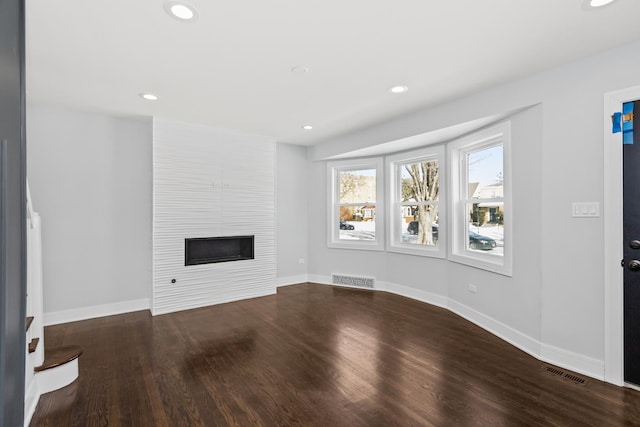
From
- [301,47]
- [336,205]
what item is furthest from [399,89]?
[336,205]

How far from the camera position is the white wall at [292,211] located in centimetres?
552

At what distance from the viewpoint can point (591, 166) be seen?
245 cm

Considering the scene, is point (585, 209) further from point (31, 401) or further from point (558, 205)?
point (31, 401)

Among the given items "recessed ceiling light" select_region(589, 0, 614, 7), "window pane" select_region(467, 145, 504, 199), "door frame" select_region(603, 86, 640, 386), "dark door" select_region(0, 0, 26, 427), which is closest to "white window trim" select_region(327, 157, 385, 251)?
"window pane" select_region(467, 145, 504, 199)

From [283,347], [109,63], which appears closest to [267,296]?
[283,347]

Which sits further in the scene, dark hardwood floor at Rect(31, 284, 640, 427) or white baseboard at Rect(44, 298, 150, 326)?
white baseboard at Rect(44, 298, 150, 326)

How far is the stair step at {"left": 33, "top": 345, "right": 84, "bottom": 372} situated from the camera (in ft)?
7.41

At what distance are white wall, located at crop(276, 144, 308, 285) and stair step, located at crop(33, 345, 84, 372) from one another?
3235mm


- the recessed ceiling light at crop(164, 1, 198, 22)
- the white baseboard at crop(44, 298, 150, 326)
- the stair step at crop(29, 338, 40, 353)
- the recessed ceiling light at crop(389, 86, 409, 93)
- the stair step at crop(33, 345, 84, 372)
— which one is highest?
the recessed ceiling light at crop(164, 1, 198, 22)

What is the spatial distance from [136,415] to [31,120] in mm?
3555

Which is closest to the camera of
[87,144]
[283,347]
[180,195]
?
[283,347]

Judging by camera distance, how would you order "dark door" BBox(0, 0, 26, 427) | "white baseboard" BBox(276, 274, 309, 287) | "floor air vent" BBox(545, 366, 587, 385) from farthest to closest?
"white baseboard" BBox(276, 274, 309, 287) → "floor air vent" BBox(545, 366, 587, 385) → "dark door" BBox(0, 0, 26, 427)

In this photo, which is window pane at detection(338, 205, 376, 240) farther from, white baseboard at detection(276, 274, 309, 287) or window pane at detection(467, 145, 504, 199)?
window pane at detection(467, 145, 504, 199)

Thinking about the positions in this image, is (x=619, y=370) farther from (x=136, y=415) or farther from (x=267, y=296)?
(x=267, y=296)
